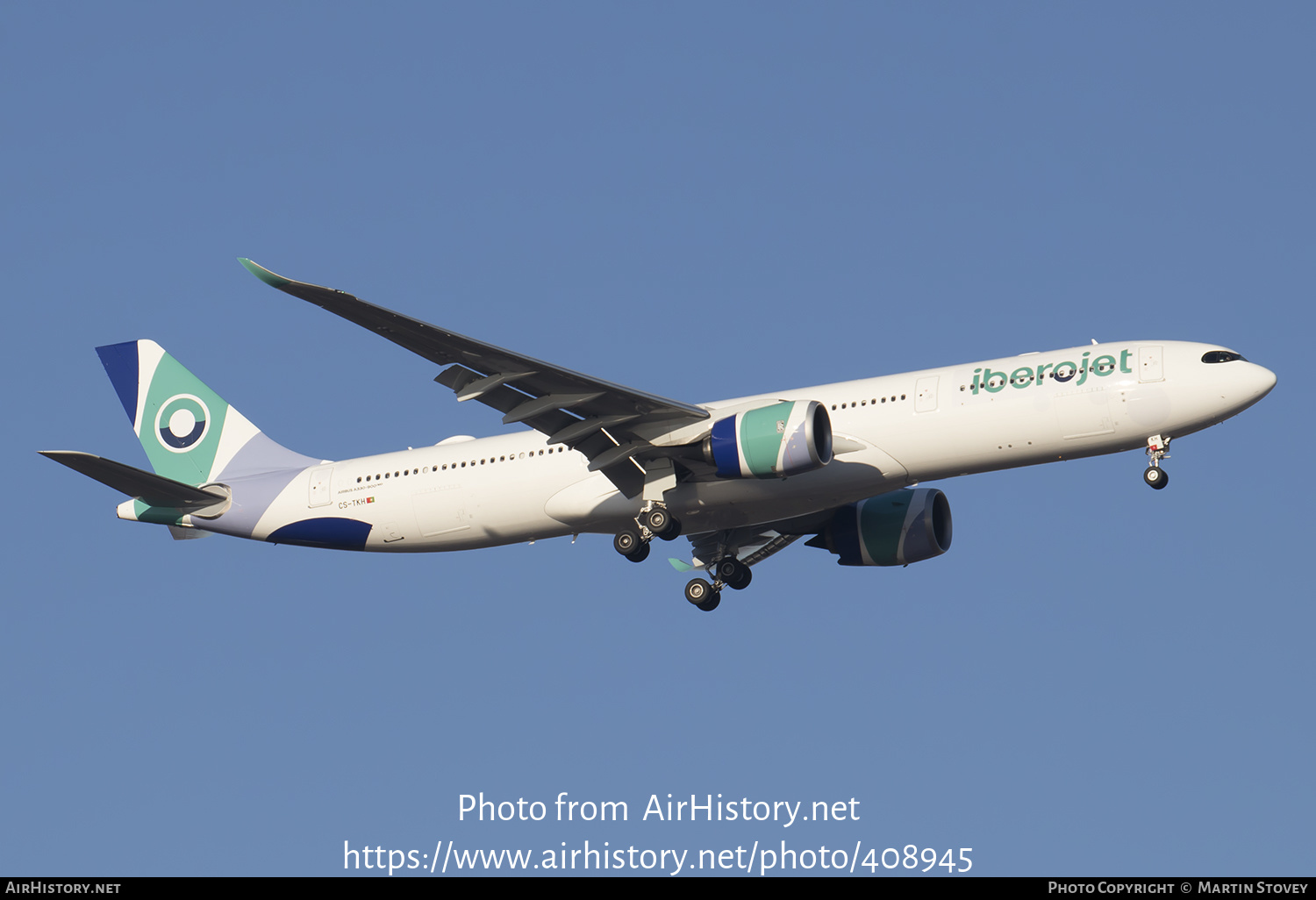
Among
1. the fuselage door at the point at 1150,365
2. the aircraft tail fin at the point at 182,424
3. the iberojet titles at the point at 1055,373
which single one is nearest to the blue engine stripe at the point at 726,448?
the iberojet titles at the point at 1055,373

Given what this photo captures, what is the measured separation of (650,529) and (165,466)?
14788 millimetres

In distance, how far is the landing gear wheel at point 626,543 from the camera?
1441 inches

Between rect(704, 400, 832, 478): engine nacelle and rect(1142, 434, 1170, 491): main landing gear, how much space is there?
22.7 feet

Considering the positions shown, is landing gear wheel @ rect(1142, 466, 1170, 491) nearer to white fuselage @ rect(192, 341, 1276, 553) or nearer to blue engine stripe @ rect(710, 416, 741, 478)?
white fuselage @ rect(192, 341, 1276, 553)

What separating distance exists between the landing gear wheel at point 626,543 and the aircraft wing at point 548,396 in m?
0.99

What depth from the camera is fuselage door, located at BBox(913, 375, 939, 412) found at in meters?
34.2

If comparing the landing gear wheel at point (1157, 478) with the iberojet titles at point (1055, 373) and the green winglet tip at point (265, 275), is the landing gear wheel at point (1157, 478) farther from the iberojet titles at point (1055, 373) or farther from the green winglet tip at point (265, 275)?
the green winglet tip at point (265, 275)

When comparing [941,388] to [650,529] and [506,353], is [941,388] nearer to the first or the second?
[650,529]

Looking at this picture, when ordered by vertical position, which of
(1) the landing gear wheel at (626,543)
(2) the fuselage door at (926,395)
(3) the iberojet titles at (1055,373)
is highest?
(3) the iberojet titles at (1055,373)

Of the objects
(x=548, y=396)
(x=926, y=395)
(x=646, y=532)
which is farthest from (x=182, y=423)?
(x=926, y=395)

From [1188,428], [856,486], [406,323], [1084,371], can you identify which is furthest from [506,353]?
[1188,428]

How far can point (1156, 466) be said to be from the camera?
33688mm

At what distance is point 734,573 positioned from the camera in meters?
40.5

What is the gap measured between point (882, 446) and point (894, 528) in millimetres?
6351
